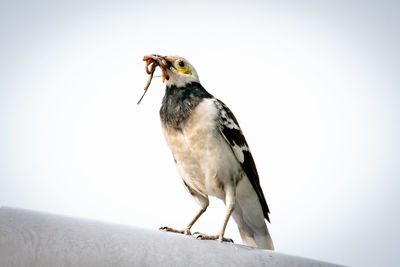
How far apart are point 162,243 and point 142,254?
0.37 ft

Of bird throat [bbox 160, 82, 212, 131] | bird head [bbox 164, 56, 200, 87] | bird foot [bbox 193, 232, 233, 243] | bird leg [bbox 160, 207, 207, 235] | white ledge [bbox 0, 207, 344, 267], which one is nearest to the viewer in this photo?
white ledge [bbox 0, 207, 344, 267]

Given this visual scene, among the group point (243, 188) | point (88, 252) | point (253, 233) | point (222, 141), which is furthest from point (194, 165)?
point (88, 252)

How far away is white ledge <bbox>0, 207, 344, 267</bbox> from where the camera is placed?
1.33m

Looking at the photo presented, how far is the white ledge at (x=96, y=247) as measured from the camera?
1.33 meters

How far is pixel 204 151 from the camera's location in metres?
2.36

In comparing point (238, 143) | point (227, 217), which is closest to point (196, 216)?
point (227, 217)

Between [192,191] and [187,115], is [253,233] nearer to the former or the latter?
[192,191]

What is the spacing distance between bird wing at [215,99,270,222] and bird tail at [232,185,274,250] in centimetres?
7

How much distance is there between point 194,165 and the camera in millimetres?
2412

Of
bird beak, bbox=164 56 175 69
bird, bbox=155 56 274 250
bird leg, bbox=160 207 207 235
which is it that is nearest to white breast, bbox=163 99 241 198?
bird, bbox=155 56 274 250

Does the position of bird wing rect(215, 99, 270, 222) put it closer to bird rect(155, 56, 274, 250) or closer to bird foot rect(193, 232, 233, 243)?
bird rect(155, 56, 274, 250)

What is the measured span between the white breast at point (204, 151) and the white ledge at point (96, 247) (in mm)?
756

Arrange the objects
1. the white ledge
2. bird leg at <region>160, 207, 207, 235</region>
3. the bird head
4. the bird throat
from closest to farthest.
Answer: the white ledge < bird leg at <region>160, 207, 207, 235</region> < the bird throat < the bird head

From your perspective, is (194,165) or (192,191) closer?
(194,165)
